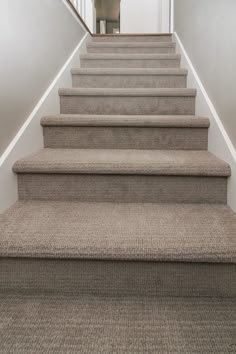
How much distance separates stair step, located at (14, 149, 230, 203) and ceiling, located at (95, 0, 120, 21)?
7.61m

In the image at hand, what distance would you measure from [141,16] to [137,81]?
352cm

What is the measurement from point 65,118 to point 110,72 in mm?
772

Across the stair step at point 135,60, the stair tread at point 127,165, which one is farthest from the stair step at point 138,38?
the stair tread at point 127,165

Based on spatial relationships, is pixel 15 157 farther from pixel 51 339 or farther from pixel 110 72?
pixel 110 72

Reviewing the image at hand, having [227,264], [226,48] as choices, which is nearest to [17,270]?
[227,264]

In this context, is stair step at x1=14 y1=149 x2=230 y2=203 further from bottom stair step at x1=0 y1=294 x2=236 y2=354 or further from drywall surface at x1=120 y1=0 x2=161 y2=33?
drywall surface at x1=120 y1=0 x2=161 y2=33

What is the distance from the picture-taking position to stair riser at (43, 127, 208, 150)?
4.99 ft

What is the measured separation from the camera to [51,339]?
2.41 feet

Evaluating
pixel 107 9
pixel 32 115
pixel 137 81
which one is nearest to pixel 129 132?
pixel 32 115

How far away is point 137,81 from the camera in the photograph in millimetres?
2123

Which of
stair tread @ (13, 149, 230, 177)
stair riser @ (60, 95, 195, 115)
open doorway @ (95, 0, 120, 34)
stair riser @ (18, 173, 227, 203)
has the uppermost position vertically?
open doorway @ (95, 0, 120, 34)

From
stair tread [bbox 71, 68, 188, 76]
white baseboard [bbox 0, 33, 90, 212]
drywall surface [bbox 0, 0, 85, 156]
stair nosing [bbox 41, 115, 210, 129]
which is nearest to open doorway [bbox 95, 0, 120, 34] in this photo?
stair tread [bbox 71, 68, 188, 76]

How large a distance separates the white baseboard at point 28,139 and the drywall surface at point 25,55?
Answer: 1.1 inches

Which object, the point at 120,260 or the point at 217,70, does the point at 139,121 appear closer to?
the point at 217,70
